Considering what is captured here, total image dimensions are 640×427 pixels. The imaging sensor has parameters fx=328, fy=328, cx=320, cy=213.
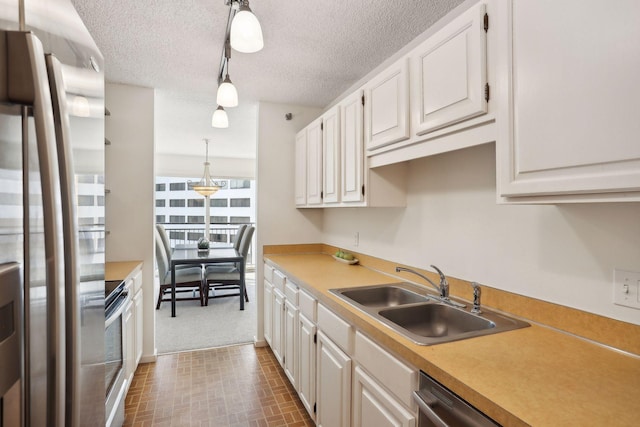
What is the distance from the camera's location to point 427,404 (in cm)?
103

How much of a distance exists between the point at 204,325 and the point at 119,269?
1.58m

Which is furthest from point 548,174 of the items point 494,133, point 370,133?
point 370,133

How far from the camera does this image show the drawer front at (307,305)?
198 cm

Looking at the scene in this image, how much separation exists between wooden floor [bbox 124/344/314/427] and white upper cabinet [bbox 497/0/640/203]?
2.01 metres

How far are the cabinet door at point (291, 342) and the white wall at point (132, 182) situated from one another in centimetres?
133

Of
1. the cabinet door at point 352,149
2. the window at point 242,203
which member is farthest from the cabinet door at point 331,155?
the window at point 242,203

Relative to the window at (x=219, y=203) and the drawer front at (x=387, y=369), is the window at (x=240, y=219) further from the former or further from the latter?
the drawer front at (x=387, y=369)

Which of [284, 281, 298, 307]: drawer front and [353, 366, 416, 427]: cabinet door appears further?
[284, 281, 298, 307]: drawer front

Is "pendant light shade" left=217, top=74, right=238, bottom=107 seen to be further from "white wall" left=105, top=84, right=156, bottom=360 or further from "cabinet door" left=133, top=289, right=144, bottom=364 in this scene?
"cabinet door" left=133, top=289, right=144, bottom=364

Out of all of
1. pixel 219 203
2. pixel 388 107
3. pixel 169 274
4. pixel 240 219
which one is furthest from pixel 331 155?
pixel 240 219

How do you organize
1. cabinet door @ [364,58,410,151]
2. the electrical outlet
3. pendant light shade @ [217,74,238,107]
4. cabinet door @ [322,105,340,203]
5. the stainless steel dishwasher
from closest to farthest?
the stainless steel dishwasher < the electrical outlet < cabinet door @ [364,58,410,151] < pendant light shade @ [217,74,238,107] < cabinet door @ [322,105,340,203]

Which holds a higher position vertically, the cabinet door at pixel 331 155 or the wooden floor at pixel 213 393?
the cabinet door at pixel 331 155

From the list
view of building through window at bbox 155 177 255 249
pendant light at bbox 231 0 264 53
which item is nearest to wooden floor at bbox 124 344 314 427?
pendant light at bbox 231 0 264 53

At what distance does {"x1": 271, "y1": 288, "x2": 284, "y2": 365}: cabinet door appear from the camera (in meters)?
2.67
